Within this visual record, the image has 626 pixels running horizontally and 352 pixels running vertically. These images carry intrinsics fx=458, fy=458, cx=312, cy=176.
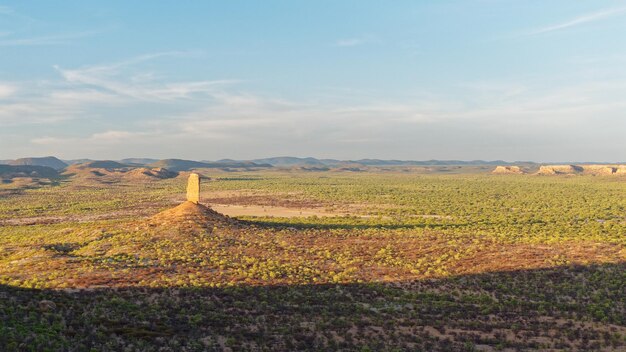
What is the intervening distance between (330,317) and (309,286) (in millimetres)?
5762

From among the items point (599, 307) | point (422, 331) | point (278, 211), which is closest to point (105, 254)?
point (422, 331)

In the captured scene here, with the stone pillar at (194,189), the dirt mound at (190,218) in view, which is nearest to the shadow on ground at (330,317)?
the dirt mound at (190,218)

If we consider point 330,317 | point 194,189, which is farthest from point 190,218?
point 330,317

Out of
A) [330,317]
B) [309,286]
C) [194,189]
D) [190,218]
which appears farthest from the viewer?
[194,189]

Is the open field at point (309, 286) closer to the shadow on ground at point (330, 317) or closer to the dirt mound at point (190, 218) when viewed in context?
the shadow on ground at point (330, 317)

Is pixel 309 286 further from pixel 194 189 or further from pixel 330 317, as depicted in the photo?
pixel 194 189

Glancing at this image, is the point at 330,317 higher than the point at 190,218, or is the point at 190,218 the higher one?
the point at 190,218

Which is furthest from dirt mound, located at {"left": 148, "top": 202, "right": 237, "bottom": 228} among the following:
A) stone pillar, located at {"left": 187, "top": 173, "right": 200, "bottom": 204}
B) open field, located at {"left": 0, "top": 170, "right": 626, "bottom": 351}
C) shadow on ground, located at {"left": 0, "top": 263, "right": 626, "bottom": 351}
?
shadow on ground, located at {"left": 0, "top": 263, "right": 626, "bottom": 351}

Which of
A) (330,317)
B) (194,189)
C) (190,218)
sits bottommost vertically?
(330,317)

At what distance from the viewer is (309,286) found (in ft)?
93.0

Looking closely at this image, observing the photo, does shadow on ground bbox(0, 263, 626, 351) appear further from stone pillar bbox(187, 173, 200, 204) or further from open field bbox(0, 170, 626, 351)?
stone pillar bbox(187, 173, 200, 204)

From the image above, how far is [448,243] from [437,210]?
31.9m

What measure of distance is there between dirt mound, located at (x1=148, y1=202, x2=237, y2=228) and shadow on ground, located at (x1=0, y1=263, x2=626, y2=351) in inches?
826

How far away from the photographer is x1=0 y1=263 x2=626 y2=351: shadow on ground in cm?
1900
